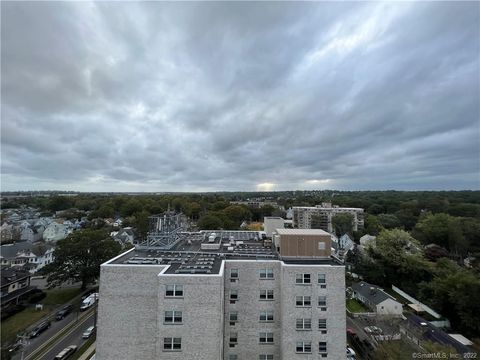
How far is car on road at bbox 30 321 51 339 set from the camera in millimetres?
33656

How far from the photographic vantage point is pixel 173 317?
59.6 feet

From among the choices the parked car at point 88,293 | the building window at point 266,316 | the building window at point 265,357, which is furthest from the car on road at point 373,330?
the parked car at point 88,293

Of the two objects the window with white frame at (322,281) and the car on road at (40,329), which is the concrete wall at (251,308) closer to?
the window with white frame at (322,281)

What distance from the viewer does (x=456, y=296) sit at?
124 feet

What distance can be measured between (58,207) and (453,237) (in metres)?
198

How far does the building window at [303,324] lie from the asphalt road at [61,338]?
2820cm

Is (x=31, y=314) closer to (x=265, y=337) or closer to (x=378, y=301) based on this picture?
(x=265, y=337)

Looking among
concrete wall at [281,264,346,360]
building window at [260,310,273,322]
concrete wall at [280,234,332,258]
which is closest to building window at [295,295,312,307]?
concrete wall at [281,264,346,360]

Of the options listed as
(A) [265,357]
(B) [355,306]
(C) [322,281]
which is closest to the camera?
(C) [322,281]

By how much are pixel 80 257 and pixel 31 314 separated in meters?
11.1

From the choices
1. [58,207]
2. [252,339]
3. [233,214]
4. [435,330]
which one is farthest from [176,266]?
[58,207]

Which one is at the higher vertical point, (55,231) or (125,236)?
(55,231)

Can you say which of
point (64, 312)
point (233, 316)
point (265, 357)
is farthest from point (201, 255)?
point (64, 312)

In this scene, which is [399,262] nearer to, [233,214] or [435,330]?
[435,330]
